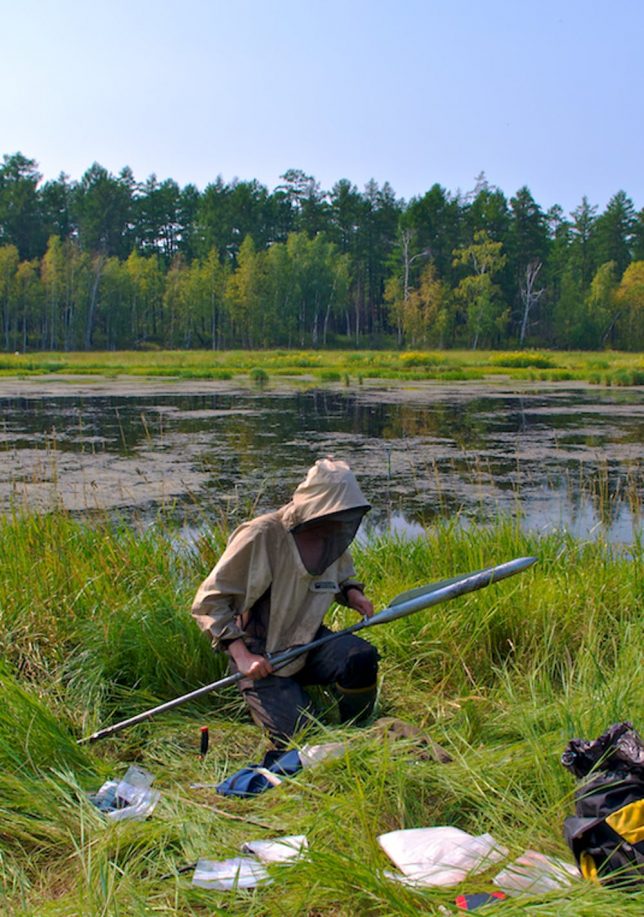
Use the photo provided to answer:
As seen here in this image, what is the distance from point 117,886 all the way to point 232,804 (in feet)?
1.62

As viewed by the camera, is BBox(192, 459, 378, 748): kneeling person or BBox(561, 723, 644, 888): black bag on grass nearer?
BBox(561, 723, 644, 888): black bag on grass

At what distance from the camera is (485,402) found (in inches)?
729

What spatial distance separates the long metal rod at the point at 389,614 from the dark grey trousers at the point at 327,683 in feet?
0.19

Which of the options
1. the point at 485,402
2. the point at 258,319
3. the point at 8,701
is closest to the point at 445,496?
the point at 8,701

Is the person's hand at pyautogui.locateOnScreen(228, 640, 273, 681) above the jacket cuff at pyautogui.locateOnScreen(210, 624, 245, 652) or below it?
below

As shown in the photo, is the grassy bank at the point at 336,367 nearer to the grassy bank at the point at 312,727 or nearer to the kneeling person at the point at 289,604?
the grassy bank at the point at 312,727

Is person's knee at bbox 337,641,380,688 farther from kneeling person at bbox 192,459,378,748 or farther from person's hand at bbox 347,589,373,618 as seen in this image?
person's hand at bbox 347,589,373,618

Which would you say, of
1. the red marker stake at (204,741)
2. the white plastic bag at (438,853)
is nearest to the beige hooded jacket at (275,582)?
the red marker stake at (204,741)

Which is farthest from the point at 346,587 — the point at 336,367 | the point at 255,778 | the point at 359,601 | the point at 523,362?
the point at 523,362

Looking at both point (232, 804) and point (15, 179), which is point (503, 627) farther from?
point (15, 179)

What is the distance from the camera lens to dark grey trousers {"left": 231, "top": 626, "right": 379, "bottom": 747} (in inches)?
114

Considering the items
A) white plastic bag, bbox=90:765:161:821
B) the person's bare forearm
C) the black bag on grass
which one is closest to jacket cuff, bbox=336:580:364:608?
the person's bare forearm

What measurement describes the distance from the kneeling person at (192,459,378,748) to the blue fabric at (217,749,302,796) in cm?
23

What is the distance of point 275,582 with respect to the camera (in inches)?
115
